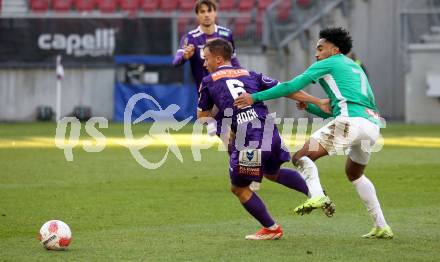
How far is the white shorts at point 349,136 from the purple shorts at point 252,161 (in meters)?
0.36

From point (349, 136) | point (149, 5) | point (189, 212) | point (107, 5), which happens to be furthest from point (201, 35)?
point (107, 5)

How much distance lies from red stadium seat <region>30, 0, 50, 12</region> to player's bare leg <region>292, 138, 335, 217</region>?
27804 millimetres

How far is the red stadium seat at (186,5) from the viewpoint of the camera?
36.6 meters

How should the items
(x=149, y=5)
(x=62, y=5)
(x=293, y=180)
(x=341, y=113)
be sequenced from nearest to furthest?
(x=341, y=113) → (x=293, y=180) → (x=62, y=5) → (x=149, y=5)

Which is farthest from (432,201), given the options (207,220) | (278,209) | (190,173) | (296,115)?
(296,115)

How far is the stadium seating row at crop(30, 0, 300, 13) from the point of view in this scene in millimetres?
36344

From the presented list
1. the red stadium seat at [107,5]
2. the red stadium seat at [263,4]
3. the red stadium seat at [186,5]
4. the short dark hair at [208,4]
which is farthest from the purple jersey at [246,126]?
the red stadium seat at [107,5]

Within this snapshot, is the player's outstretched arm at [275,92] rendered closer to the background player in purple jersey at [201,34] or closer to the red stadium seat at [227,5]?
the background player in purple jersey at [201,34]

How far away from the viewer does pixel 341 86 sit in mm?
9953

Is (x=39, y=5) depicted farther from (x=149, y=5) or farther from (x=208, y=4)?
(x=208, y=4)

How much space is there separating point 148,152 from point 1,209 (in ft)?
29.1

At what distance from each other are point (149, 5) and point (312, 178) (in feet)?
91.9

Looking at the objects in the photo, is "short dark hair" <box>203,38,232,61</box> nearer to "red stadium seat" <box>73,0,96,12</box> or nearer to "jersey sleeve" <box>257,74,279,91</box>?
"jersey sleeve" <box>257,74,279,91</box>

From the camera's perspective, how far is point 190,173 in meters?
17.1
